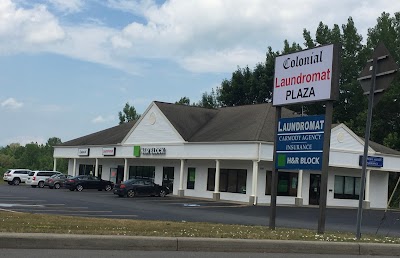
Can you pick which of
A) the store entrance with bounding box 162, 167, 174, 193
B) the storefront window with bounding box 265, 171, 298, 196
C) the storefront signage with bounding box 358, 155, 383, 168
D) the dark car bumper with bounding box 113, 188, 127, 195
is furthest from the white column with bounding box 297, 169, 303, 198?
the dark car bumper with bounding box 113, 188, 127, 195

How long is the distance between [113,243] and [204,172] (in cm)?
3142

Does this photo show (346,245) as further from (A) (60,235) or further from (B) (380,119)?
(B) (380,119)

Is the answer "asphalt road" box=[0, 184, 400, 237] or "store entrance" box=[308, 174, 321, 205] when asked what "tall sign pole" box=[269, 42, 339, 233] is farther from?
"store entrance" box=[308, 174, 321, 205]

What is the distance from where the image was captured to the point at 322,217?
14664mm

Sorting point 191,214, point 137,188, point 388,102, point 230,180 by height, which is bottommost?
point 191,214

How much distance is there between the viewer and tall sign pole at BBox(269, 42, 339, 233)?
14797mm

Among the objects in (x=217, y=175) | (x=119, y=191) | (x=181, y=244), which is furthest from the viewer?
(x=119, y=191)

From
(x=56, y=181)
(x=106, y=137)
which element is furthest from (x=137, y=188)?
(x=106, y=137)

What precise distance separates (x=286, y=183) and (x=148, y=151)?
40.3 ft

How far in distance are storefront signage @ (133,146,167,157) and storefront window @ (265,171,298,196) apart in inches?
365

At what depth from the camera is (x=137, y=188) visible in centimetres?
3888

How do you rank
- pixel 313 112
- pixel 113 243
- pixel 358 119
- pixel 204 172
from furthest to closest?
1. pixel 313 112
2. pixel 358 119
3. pixel 204 172
4. pixel 113 243

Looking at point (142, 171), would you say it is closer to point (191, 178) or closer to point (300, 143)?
point (191, 178)

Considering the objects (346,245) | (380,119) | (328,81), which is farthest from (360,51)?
(346,245)
